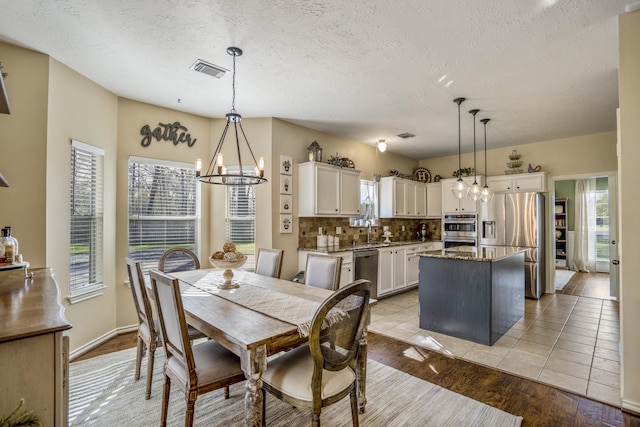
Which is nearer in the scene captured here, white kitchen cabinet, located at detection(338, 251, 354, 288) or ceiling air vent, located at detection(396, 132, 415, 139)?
white kitchen cabinet, located at detection(338, 251, 354, 288)

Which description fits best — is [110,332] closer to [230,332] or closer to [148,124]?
[148,124]

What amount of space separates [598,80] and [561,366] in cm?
289

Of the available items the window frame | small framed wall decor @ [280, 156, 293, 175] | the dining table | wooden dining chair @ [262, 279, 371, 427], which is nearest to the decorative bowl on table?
the dining table

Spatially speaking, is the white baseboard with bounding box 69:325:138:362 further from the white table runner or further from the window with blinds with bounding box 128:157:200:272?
the white table runner

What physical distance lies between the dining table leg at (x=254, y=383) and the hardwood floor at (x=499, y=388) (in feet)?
5.57

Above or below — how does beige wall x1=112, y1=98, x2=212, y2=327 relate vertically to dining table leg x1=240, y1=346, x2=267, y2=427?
above

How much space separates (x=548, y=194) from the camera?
5664 millimetres

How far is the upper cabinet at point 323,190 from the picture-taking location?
179 inches

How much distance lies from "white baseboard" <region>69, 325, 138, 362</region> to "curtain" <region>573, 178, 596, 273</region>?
1004 centimetres

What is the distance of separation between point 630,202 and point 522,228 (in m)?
3.45

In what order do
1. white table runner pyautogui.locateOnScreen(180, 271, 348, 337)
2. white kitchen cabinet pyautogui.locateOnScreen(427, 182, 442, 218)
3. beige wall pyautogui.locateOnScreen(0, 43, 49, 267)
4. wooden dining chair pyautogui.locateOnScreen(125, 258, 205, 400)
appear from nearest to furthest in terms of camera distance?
white table runner pyautogui.locateOnScreen(180, 271, 348, 337), wooden dining chair pyautogui.locateOnScreen(125, 258, 205, 400), beige wall pyautogui.locateOnScreen(0, 43, 49, 267), white kitchen cabinet pyautogui.locateOnScreen(427, 182, 442, 218)

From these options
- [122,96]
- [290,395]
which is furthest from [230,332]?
[122,96]

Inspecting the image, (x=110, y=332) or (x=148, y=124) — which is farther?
(x=148, y=124)

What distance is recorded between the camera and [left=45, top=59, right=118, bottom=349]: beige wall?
2.85 m
